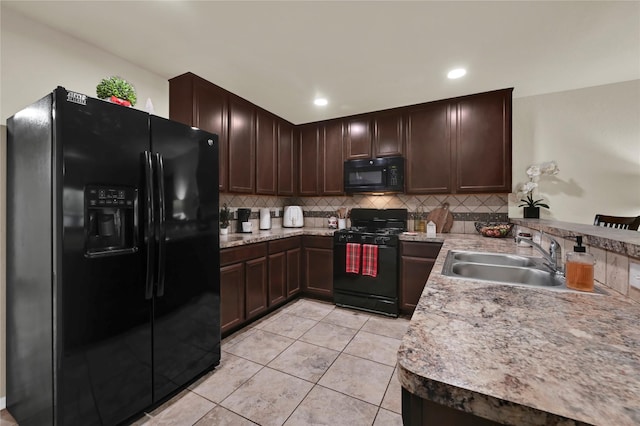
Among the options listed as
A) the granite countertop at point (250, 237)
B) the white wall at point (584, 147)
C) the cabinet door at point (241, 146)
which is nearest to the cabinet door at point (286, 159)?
the cabinet door at point (241, 146)

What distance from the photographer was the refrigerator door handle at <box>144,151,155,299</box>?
4.84 ft

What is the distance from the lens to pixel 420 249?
2766mm

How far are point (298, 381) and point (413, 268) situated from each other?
1.61m

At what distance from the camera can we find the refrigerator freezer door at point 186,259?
157 centimetres

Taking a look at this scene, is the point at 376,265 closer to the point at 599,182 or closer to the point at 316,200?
the point at 316,200

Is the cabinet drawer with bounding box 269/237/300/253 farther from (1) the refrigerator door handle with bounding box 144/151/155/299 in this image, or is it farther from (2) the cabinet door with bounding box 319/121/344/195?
(1) the refrigerator door handle with bounding box 144/151/155/299

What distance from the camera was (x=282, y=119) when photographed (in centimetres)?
357

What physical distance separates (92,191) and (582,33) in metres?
3.20

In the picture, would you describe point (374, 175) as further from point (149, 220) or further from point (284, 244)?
point (149, 220)

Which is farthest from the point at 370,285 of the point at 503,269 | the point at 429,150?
the point at 429,150

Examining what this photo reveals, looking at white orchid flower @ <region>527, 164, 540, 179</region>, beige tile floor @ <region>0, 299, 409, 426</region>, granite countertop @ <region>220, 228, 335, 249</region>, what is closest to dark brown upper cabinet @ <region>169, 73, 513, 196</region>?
white orchid flower @ <region>527, 164, 540, 179</region>

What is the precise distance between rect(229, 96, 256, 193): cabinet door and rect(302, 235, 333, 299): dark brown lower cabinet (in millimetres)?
1002

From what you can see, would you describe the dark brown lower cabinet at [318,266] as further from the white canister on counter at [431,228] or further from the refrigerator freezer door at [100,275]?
the refrigerator freezer door at [100,275]

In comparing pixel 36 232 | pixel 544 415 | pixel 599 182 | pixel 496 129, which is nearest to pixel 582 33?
pixel 496 129
